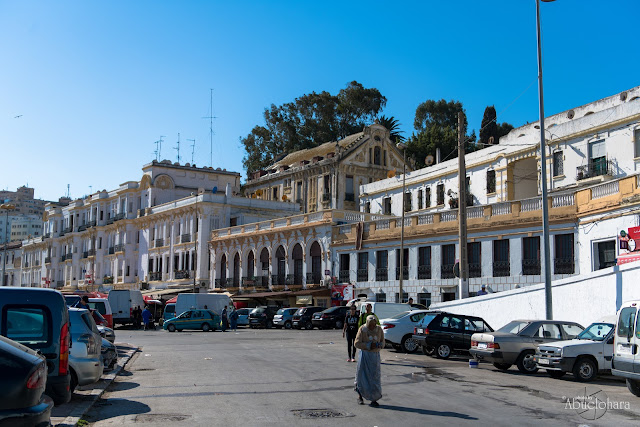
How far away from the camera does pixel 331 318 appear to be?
41531 millimetres

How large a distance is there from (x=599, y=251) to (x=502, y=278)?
6.93m

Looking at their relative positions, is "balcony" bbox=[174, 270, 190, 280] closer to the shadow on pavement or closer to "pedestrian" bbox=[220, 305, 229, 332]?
"pedestrian" bbox=[220, 305, 229, 332]

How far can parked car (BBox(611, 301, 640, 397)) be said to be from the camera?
12875mm

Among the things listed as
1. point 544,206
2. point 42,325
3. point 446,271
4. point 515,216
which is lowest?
point 42,325

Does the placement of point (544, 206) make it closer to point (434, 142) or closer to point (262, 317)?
point (262, 317)

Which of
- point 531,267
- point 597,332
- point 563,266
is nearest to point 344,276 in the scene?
point 531,267

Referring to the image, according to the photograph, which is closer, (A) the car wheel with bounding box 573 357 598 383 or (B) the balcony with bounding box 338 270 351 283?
(A) the car wheel with bounding box 573 357 598 383

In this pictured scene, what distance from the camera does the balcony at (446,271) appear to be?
38578mm

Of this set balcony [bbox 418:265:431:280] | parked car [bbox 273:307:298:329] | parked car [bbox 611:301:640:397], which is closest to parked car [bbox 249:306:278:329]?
parked car [bbox 273:307:298:329]

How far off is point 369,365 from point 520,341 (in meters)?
7.90

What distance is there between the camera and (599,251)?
2914 centimetres

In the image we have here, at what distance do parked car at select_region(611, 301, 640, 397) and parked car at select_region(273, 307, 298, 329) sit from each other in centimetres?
3248

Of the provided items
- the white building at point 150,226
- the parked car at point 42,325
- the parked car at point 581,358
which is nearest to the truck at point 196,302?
the white building at point 150,226

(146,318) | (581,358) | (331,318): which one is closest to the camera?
(581,358)
